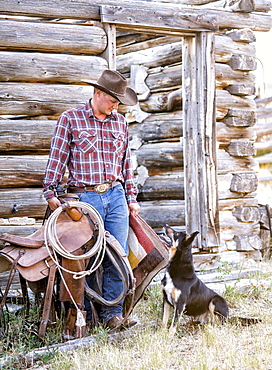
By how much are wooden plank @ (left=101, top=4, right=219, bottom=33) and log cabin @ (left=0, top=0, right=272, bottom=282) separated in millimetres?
13

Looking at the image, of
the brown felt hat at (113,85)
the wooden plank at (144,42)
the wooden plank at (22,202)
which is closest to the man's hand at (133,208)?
the brown felt hat at (113,85)

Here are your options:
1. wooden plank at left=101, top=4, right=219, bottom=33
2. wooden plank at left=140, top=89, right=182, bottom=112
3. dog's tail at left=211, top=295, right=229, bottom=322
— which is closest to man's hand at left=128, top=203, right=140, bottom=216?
dog's tail at left=211, top=295, right=229, bottom=322

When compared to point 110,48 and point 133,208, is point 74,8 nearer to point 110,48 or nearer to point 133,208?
point 110,48

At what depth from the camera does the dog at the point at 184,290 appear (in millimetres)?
5090

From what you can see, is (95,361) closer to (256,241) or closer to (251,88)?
(256,241)

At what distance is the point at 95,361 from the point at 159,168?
17.2 ft

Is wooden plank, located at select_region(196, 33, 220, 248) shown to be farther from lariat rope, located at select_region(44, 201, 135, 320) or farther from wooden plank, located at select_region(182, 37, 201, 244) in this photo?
lariat rope, located at select_region(44, 201, 135, 320)

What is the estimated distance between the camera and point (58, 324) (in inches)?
189

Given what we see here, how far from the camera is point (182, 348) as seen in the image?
4.64 meters

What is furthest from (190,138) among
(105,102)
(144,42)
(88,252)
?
(88,252)

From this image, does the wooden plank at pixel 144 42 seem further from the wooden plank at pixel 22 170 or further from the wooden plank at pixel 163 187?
the wooden plank at pixel 22 170

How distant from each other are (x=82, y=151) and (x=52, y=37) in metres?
1.83

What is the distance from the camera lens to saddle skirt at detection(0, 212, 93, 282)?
4633 millimetres

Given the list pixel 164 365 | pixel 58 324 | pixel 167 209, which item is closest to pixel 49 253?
pixel 58 324
